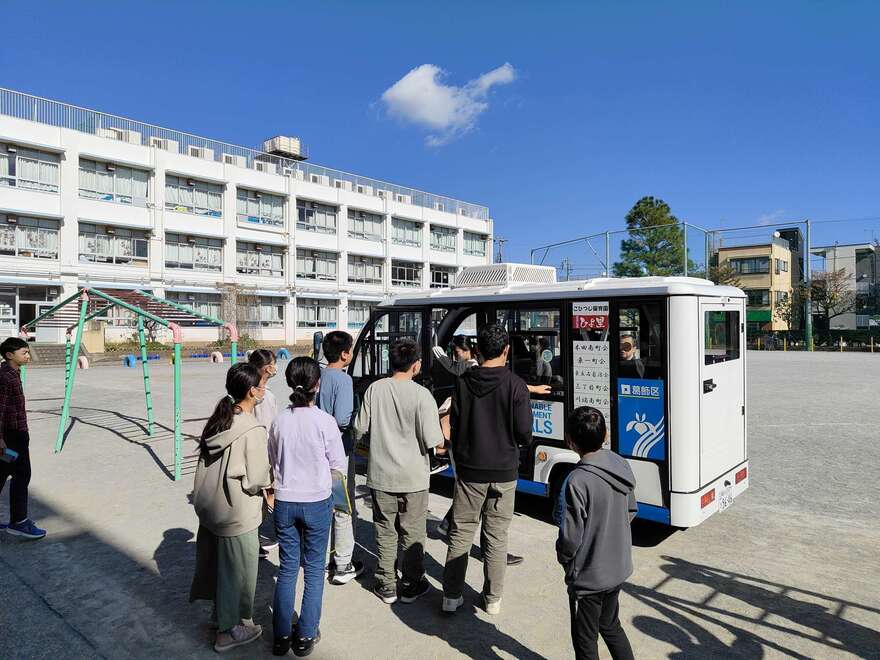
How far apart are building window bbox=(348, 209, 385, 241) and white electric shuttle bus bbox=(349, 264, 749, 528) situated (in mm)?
42085

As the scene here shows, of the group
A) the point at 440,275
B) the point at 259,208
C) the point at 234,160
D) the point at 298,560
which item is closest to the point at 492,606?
the point at 298,560

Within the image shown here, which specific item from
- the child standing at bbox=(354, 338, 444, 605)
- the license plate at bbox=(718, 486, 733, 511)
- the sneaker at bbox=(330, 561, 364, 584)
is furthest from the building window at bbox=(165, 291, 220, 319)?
the license plate at bbox=(718, 486, 733, 511)

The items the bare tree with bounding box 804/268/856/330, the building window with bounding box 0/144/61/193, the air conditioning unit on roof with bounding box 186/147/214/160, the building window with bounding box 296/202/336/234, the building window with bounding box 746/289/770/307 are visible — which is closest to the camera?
the building window with bounding box 0/144/61/193

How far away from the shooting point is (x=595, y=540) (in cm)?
280

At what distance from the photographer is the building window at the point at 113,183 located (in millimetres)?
32625

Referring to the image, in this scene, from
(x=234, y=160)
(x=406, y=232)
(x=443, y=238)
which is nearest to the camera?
(x=234, y=160)

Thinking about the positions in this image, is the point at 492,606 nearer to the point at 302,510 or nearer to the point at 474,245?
the point at 302,510

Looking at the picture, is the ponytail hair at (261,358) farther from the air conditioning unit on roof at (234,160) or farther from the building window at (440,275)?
the building window at (440,275)

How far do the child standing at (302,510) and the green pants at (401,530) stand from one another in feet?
2.00

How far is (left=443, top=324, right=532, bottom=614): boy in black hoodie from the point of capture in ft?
12.7

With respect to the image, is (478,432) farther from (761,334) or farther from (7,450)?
(761,334)

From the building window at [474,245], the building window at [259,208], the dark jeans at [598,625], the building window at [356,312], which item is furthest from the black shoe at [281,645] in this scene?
the building window at [474,245]

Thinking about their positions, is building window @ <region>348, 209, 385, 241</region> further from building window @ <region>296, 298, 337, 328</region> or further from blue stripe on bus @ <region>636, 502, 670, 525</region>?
blue stripe on bus @ <region>636, 502, 670, 525</region>

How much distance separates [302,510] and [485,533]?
1278mm
